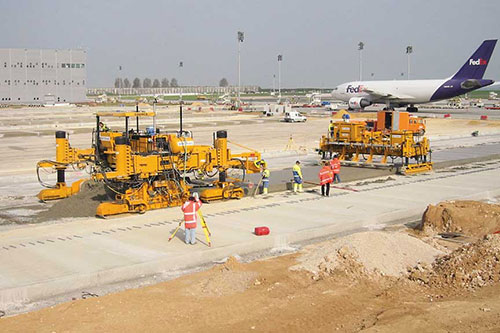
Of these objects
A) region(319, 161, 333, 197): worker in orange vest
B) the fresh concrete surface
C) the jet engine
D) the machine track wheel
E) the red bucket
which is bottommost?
the fresh concrete surface

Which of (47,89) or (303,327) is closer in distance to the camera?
(303,327)

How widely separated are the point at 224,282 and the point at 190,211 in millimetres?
2842

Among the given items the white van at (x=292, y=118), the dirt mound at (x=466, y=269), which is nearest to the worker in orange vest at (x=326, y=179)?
the dirt mound at (x=466, y=269)

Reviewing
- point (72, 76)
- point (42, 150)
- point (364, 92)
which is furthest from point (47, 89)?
point (42, 150)

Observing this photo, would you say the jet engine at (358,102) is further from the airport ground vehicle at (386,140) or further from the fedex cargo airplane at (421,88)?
the airport ground vehicle at (386,140)

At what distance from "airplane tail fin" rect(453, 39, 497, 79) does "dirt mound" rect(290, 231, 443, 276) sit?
62792mm

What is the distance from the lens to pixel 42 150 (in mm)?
37156

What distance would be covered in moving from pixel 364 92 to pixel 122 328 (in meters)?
76.1

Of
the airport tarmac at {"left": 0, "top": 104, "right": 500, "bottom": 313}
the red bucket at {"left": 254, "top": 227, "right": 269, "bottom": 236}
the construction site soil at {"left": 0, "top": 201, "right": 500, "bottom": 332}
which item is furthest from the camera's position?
the red bucket at {"left": 254, "top": 227, "right": 269, "bottom": 236}

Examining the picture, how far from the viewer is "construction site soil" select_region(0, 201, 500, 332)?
31.6ft

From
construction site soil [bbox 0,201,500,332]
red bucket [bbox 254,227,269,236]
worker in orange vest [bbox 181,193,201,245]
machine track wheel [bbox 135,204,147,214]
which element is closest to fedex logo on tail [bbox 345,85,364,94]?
machine track wheel [bbox 135,204,147,214]

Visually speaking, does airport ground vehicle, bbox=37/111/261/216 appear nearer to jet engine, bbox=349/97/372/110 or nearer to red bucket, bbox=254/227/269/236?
red bucket, bbox=254/227/269/236

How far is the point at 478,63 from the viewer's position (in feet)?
233

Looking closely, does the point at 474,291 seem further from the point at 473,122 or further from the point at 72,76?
the point at 72,76
